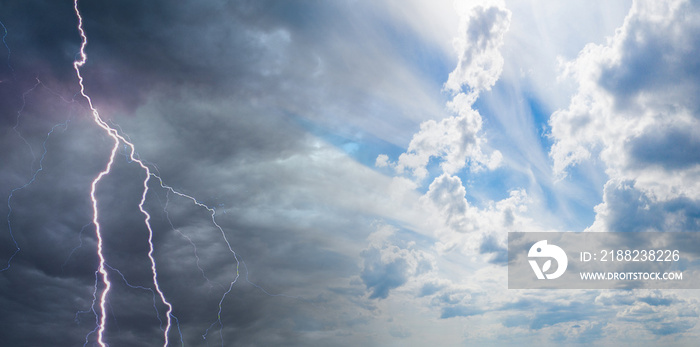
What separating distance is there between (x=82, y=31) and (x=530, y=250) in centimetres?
5592

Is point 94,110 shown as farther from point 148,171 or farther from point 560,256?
point 560,256

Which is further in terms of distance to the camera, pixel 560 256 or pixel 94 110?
pixel 560 256

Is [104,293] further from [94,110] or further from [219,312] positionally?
[94,110]

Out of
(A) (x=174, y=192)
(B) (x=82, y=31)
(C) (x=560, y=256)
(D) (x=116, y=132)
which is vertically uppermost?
(B) (x=82, y=31)

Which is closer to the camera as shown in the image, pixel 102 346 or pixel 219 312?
Answer: pixel 102 346

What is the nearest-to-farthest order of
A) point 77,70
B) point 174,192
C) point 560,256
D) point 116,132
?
point 77,70 → point 116,132 → point 174,192 → point 560,256

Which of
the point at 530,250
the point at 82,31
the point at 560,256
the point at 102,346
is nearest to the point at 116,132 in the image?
the point at 82,31

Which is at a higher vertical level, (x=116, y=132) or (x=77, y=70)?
(x=77, y=70)

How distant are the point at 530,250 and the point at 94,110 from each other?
171 feet

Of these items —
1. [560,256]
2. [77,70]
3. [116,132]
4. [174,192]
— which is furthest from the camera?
[560,256]

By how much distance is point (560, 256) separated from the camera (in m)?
46.9

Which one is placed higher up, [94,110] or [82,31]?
[82,31]

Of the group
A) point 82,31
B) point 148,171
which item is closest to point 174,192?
point 148,171

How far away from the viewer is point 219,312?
45.8 metres
